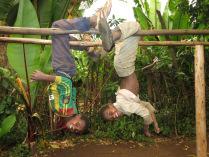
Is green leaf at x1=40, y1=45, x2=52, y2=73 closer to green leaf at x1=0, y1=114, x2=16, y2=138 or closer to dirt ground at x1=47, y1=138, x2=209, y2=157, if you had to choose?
green leaf at x1=0, y1=114, x2=16, y2=138

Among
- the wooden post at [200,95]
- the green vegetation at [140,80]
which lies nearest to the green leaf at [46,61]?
the green vegetation at [140,80]

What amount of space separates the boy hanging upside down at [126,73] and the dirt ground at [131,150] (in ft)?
5.54

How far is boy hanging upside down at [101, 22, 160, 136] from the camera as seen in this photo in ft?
12.6

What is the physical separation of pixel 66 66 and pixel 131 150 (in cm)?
297

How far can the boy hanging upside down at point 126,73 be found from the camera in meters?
3.83

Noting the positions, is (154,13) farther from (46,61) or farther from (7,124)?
(7,124)

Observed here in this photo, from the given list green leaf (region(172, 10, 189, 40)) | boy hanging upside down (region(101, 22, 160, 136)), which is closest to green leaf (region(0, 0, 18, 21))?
boy hanging upside down (region(101, 22, 160, 136))

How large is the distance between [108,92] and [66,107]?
3.38m

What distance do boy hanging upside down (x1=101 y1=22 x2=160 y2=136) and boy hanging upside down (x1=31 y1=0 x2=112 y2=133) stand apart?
0.81 feet

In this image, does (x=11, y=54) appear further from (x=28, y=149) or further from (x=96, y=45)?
(x=28, y=149)

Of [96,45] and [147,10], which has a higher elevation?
[147,10]

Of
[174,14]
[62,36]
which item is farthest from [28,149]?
[174,14]

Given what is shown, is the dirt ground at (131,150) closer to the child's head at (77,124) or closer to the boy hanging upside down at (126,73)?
the boy hanging upside down at (126,73)

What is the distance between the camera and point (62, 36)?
374 centimetres
